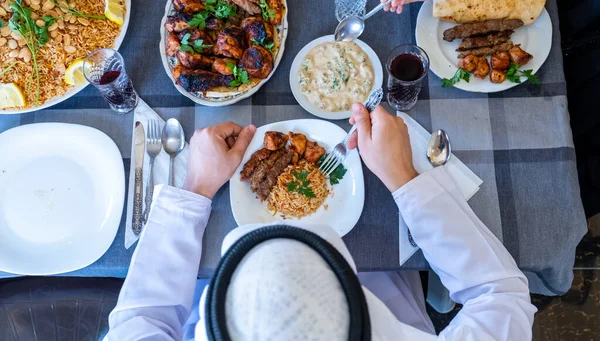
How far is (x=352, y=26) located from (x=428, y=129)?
390 mm

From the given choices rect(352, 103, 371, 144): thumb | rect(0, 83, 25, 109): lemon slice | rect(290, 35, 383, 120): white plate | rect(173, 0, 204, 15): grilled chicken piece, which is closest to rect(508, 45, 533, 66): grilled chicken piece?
rect(290, 35, 383, 120): white plate

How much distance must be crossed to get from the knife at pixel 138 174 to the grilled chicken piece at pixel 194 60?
0.23 m

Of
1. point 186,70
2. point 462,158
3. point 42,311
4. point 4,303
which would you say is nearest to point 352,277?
point 462,158

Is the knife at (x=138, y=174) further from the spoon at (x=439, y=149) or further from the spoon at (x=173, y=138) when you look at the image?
the spoon at (x=439, y=149)

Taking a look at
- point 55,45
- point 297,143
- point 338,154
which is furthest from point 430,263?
point 55,45

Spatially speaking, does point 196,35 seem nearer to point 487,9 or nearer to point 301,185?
point 301,185

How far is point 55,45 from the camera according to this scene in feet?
4.84

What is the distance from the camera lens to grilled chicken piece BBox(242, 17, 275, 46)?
4.60 feet

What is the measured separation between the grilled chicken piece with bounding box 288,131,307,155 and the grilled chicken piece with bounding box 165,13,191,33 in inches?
18.4

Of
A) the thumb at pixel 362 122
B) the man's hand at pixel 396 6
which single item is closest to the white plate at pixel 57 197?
the thumb at pixel 362 122

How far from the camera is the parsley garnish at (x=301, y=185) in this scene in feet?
4.40

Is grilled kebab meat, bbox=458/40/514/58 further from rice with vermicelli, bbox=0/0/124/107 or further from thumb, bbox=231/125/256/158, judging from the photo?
rice with vermicelli, bbox=0/0/124/107

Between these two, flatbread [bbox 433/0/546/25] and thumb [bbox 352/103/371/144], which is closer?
thumb [bbox 352/103/371/144]

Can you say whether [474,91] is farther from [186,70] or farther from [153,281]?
[153,281]
